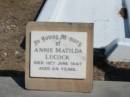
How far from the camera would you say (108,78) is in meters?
6.00

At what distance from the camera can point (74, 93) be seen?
12.9 feet

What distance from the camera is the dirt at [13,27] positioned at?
6500mm

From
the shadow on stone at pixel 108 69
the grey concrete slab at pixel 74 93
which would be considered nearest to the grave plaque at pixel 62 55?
the grey concrete slab at pixel 74 93

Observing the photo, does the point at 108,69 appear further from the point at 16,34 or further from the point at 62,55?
the point at 62,55

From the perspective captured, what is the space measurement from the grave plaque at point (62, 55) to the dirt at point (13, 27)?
2172 millimetres

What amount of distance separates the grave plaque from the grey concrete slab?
56mm

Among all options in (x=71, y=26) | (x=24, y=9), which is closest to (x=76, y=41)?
(x=71, y=26)

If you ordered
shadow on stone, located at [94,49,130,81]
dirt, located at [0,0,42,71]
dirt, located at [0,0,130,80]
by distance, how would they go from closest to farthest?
shadow on stone, located at [94,49,130,81] → dirt, located at [0,0,130,80] → dirt, located at [0,0,42,71]

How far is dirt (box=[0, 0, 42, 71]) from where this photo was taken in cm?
650

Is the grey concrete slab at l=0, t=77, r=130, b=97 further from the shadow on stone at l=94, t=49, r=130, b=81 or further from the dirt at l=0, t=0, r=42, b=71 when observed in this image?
the dirt at l=0, t=0, r=42, b=71

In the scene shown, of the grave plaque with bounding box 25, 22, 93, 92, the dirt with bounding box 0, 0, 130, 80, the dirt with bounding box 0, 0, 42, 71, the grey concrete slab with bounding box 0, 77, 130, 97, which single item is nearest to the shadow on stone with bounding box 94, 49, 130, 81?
the dirt with bounding box 0, 0, 130, 80

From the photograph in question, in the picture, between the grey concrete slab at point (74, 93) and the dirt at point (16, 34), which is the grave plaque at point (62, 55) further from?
the dirt at point (16, 34)

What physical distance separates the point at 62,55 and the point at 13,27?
408 centimetres

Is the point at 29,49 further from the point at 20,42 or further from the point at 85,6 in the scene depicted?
the point at 85,6
